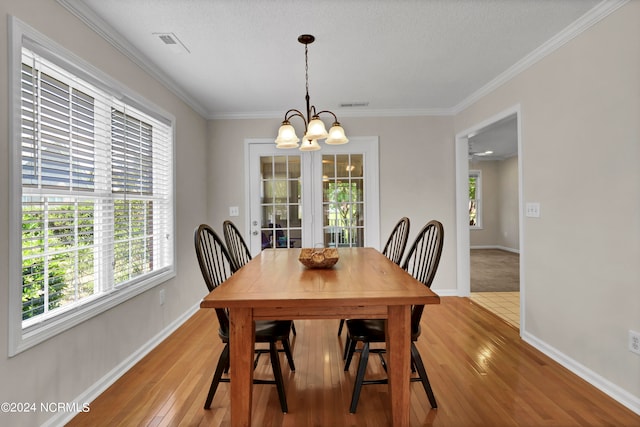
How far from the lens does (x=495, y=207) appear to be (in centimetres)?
884

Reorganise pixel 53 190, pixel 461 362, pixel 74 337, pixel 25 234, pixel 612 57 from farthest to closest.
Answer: pixel 461 362
pixel 612 57
pixel 74 337
pixel 53 190
pixel 25 234

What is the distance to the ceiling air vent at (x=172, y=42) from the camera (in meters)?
2.40

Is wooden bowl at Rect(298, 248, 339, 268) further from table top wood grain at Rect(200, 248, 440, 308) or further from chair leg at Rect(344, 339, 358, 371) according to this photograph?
chair leg at Rect(344, 339, 358, 371)

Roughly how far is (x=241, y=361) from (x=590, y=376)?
89.0 inches

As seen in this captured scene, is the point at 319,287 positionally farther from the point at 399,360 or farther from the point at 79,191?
the point at 79,191

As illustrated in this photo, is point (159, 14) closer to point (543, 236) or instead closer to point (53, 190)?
point (53, 190)

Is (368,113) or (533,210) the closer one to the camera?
(533,210)

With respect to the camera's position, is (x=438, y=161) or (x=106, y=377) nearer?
(x=106, y=377)

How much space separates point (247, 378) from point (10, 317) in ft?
3.63

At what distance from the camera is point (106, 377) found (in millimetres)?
2162

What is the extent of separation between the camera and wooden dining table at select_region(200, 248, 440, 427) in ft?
4.62

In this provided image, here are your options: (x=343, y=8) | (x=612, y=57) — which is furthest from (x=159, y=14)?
(x=612, y=57)

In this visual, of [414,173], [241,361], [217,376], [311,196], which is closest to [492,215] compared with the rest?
[414,173]

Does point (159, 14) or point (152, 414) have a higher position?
point (159, 14)
